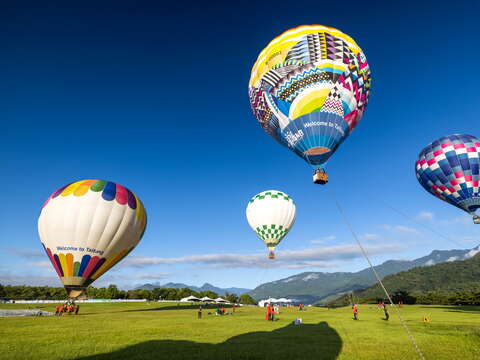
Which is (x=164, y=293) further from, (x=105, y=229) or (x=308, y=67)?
(x=308, y=67)

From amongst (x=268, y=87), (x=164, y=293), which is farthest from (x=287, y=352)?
(x=164, y=293)

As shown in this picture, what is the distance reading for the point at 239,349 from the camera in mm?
12312

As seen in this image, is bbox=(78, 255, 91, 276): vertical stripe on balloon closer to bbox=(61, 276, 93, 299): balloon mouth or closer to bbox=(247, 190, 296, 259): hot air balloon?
bbox=(61, 276, 93, 299): balloon mouth

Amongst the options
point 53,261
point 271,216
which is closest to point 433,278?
point 271,216

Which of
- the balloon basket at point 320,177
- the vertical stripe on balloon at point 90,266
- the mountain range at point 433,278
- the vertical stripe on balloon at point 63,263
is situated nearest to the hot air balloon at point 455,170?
the balloon basket at point 320,177

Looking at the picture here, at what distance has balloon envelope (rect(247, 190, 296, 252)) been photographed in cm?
4072

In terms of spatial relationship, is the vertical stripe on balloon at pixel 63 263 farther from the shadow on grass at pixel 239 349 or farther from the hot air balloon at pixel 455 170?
the hot air balloon at pixel 455 170

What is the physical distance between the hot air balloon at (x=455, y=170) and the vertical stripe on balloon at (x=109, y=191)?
36761mm

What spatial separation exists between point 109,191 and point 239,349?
23.0 m

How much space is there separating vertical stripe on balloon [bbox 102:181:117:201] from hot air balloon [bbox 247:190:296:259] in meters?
20.5

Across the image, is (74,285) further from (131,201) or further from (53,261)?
(131,201)

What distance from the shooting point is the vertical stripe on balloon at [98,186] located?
29309 mm

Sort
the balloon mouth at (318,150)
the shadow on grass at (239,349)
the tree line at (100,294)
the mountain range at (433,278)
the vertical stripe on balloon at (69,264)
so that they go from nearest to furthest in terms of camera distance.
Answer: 1. the shadow on grass at (239,349)
2. the balloon mouth at (318,150)
3. the vertical stripe on balloon at (69,264)
4. the tree line at (100,294)
5. the mountain range at (433,278)

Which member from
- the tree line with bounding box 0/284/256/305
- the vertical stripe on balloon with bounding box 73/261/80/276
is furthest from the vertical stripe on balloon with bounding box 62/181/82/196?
→ the tree line with bounding box 0/284/256/305
